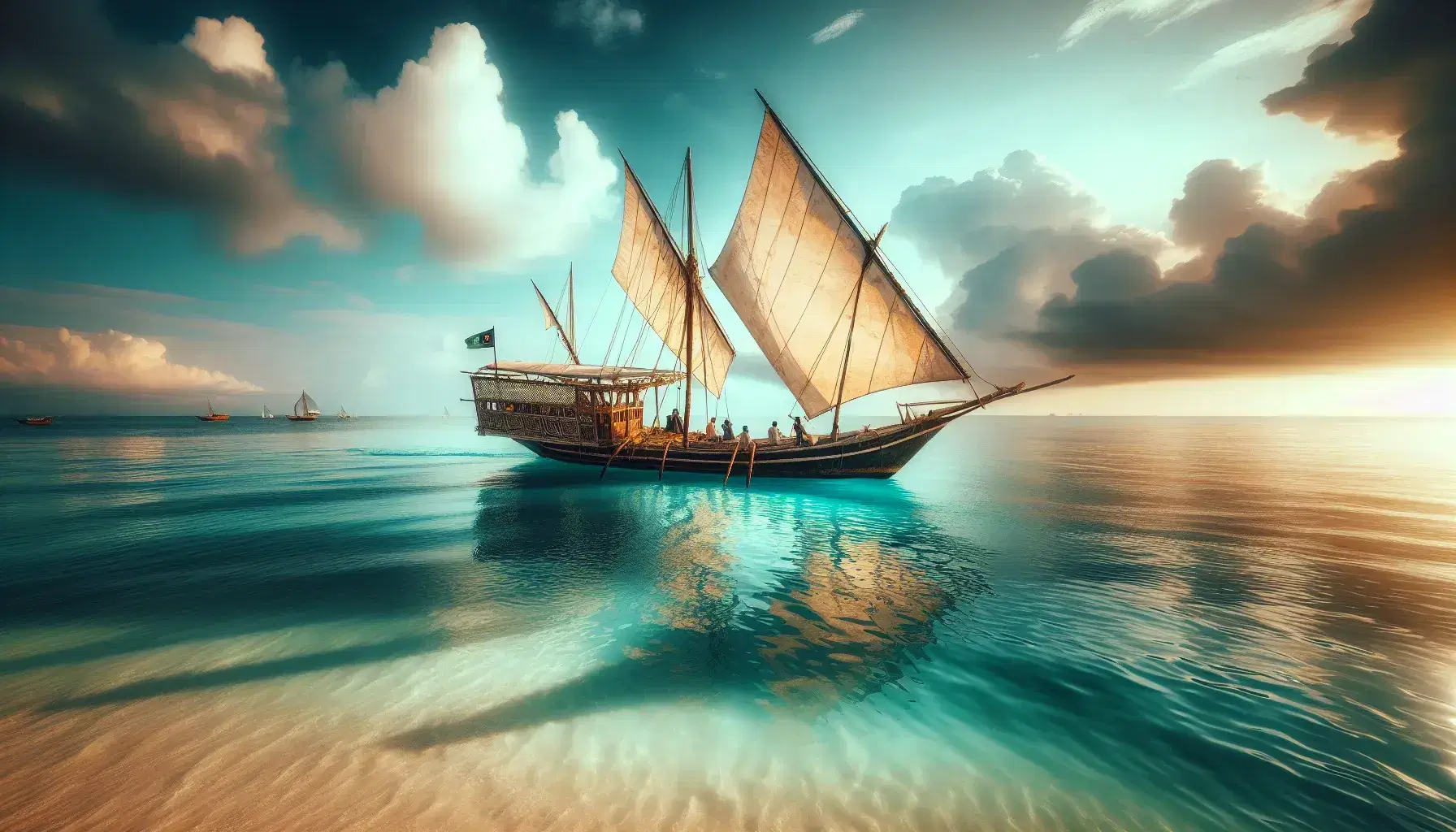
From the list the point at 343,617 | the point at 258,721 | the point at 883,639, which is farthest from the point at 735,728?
the point at 343,617

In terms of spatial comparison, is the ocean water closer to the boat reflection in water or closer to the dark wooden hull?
the boat reflection in water

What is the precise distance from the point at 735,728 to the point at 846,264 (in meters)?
23.7

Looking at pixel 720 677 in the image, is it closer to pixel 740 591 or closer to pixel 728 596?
pixel 728 596

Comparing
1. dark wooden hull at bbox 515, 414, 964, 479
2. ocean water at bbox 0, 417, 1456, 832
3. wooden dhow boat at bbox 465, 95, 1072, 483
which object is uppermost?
wooden dhow boat at bbox 465, 95, 1072, 483

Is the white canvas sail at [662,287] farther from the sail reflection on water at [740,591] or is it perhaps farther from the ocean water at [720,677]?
the ocean water at [720,677]

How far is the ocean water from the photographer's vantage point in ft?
16.9

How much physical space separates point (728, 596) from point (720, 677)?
374 cm

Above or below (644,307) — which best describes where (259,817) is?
below

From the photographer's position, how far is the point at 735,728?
639 cm

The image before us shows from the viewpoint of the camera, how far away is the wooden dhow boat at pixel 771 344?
24.9 m

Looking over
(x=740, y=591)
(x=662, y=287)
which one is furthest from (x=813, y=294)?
(x=740, y=591)

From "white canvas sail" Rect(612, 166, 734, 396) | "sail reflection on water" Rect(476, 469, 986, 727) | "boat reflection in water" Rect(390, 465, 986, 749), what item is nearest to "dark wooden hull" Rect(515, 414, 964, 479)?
"boat reflection in water" Rect(390, 465, 986, 749)

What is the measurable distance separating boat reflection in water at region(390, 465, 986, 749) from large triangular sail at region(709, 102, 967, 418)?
8468 millimetres

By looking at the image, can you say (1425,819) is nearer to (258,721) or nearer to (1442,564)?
(258,721)
